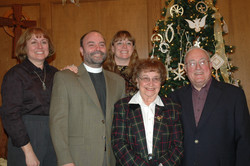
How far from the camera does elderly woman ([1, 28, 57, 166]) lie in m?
2.20

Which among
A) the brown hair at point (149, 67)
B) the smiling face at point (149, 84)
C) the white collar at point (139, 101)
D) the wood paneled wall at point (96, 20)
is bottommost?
the white collar at point (139, 101)

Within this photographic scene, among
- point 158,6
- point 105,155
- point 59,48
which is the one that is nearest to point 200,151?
point 105,155

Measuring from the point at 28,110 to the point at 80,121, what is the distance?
603 mm

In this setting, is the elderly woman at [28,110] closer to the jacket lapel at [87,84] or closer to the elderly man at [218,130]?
the jacket lapel at [87,84]

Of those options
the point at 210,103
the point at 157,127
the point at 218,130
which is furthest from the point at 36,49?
the point at 218,130

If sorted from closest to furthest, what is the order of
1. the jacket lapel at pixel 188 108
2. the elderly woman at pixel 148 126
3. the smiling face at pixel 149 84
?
the elderly woman at pixel 148 126 < the smiling face at pixel 149 84 < the jacket lapel at pixel 188 108

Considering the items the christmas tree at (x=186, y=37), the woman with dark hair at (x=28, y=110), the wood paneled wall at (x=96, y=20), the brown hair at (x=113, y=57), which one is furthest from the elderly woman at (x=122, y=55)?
the wood paneled wall at (x=96, y=20)

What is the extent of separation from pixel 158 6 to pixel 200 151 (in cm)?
379

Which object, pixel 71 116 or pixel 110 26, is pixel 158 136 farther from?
pixel 110 26

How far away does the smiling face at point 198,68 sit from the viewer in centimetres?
229

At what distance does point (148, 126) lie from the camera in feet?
6.89

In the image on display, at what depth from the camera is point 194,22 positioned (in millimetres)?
3445

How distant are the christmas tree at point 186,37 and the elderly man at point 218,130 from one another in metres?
1.19

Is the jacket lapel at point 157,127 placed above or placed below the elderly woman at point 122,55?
below
